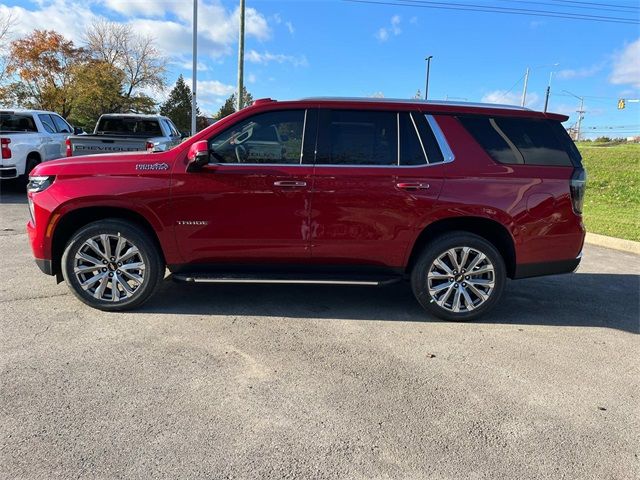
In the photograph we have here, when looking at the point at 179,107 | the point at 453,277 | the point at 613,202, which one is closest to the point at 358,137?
the point at 453,277

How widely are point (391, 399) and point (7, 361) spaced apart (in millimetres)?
2694

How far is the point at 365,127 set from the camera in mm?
4430

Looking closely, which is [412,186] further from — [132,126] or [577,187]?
[132,126]

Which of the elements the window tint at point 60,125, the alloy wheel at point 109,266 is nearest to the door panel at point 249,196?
the alloy wheel at point 109,266

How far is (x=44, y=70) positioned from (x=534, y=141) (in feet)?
126

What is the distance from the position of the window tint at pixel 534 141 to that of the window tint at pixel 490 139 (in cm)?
9

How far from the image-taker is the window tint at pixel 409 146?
4375 millimetres

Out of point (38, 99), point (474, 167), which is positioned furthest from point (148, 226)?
point (38, 99)

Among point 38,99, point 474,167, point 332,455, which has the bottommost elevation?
point 332,455

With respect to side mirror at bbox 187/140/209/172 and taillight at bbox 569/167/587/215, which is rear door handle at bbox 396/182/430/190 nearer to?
taillight at bbox 569/167/587/215

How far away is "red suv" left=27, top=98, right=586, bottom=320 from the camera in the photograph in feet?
14.0

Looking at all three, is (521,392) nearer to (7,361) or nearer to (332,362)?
(332,362)

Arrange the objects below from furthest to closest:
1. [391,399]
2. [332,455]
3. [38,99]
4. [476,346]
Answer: [38,99]
[476,346]
[391,399]
[332,455]

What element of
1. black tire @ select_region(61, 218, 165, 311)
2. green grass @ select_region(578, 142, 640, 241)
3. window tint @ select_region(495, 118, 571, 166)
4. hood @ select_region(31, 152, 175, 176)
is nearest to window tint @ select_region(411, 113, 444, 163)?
Result: window tint @ select_region(495, 118, 571, 166)
